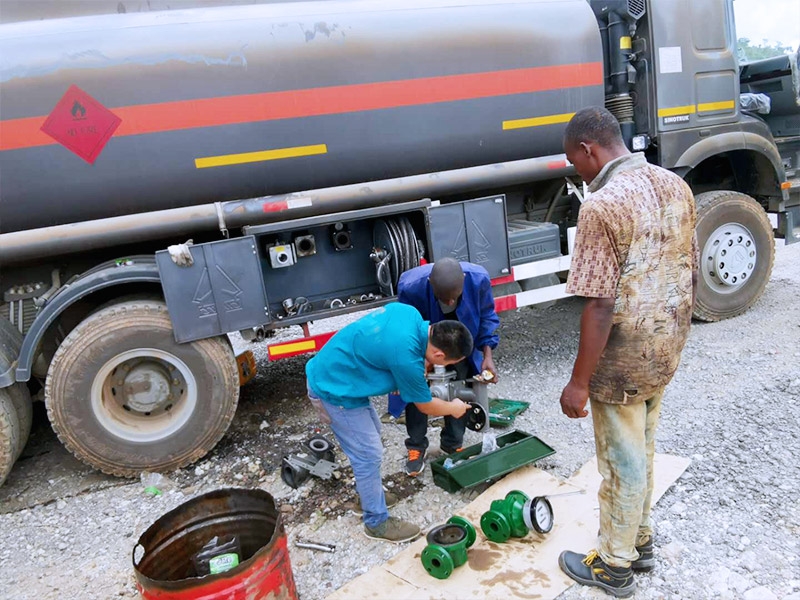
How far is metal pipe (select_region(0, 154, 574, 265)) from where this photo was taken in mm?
3422

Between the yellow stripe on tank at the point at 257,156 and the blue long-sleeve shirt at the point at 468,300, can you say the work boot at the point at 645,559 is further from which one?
the yellow stripe on tank at the point at 257,156

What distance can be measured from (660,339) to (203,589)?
1781 millimetres

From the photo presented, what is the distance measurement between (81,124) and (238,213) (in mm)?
997

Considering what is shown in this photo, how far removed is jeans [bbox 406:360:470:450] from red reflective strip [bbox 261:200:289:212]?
148 cm

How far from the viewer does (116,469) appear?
3539 mm

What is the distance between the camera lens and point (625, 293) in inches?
79.1

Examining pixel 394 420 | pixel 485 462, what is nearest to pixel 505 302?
pixel 394 420

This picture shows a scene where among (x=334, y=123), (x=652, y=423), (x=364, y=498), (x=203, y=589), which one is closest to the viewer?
(x=203, y=589)

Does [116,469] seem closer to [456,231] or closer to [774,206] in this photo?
[456,231]

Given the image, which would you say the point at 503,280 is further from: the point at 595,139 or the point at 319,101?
the point at 595,139

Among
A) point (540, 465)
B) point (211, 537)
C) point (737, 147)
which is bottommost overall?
point (540, 465)

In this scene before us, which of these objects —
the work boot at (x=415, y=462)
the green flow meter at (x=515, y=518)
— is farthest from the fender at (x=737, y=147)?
the green flow meter at (x=515, y=518)

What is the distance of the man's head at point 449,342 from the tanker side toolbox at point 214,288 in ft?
5.27

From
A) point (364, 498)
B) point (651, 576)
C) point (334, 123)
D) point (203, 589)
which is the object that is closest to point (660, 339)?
point (651, 576)
